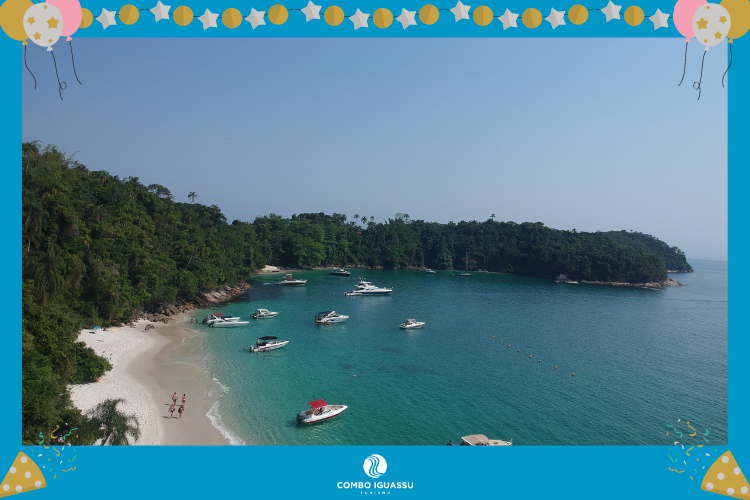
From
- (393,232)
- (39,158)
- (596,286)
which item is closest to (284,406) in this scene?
A: (39,158)

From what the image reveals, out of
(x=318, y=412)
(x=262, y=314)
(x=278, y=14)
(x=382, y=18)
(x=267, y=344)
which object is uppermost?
(x=278, y=14)

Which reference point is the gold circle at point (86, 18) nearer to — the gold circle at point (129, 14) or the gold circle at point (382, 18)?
the gold circle at point (129, 14)

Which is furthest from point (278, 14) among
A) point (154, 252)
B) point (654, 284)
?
point (654, 284)

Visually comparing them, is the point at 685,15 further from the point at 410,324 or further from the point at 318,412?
the point at 410,324

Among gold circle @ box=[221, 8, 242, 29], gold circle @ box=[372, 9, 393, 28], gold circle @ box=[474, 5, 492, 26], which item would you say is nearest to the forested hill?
gold circle @ box=[221, 8, 242, 29]

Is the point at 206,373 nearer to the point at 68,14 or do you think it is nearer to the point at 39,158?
the point at 39,158
